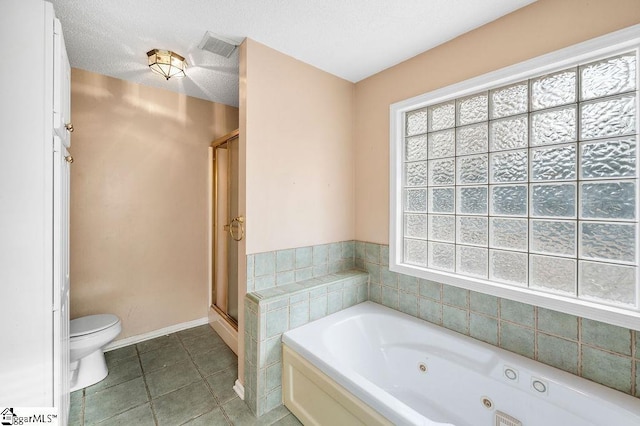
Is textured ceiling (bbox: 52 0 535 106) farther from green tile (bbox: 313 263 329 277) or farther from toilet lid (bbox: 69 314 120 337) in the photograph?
toilet lid (bbox: 69 314 120 337)

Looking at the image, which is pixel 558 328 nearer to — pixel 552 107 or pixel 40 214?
pixel 552 107

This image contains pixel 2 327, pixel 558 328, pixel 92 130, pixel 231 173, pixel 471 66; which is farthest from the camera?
pixel 231 173

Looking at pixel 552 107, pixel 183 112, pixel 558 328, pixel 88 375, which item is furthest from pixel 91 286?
pixel 552 107

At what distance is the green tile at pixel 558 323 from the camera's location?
1.40 metres

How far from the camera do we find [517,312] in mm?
1580

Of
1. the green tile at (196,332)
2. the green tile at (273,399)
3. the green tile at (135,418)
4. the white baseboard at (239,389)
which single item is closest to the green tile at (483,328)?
the green tile at (273,399)

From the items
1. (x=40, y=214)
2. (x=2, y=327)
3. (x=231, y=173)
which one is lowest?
(x=2, y=327)

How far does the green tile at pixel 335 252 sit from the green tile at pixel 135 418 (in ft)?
5.20

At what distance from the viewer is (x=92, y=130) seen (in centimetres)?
232

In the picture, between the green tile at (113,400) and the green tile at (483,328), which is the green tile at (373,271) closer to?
the green tile at (483,328)

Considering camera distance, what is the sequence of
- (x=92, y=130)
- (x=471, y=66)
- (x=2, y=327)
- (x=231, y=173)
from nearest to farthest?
1. (x=2, y=327)
2. (x=471, y=66)
3. (x=92, y=130)
4. (x=231, y=173)

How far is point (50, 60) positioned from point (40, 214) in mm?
713

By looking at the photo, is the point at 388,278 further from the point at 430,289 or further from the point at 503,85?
the point at 503,85

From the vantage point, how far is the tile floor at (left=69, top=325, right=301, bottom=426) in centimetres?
170
